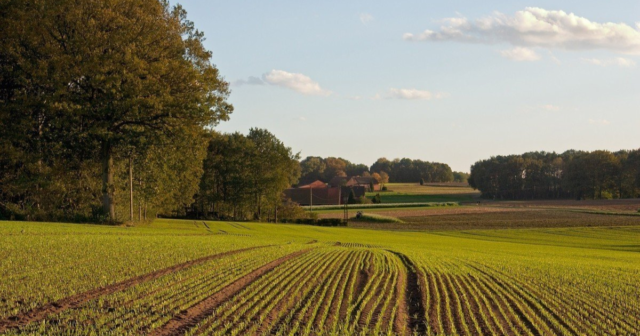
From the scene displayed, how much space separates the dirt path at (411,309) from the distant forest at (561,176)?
14488 centimetres

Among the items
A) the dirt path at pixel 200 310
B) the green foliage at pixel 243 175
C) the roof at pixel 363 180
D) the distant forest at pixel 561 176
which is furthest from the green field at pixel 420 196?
the dirt path at pixel 200 310

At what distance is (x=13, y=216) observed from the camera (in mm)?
36438

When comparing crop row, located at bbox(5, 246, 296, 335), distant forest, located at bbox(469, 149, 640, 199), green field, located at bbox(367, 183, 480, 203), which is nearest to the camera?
crop row, located at bbox(5, 246, 296, 335)

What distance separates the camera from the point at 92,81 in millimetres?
32688

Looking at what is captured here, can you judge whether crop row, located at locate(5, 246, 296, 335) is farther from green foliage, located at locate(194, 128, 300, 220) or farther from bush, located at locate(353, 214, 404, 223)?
bush, located at locate(353, 214, 404, 223)

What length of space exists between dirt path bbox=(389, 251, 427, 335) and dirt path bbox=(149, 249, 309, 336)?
387 cm

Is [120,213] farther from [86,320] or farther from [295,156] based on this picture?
[295,156]

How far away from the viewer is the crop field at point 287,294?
31.6 feet

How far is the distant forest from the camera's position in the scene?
140750 mm

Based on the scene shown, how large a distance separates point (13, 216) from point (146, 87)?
13520mm

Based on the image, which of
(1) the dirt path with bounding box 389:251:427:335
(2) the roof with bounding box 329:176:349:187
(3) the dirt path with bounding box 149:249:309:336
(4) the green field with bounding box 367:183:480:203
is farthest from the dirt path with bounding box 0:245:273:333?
(2) the roof with bounding box 329:176:349:187

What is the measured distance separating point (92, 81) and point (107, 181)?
8131 mm

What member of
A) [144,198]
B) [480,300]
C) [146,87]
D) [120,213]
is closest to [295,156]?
[144,198]

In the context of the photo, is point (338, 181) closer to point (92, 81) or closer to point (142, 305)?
point (92, 81)
